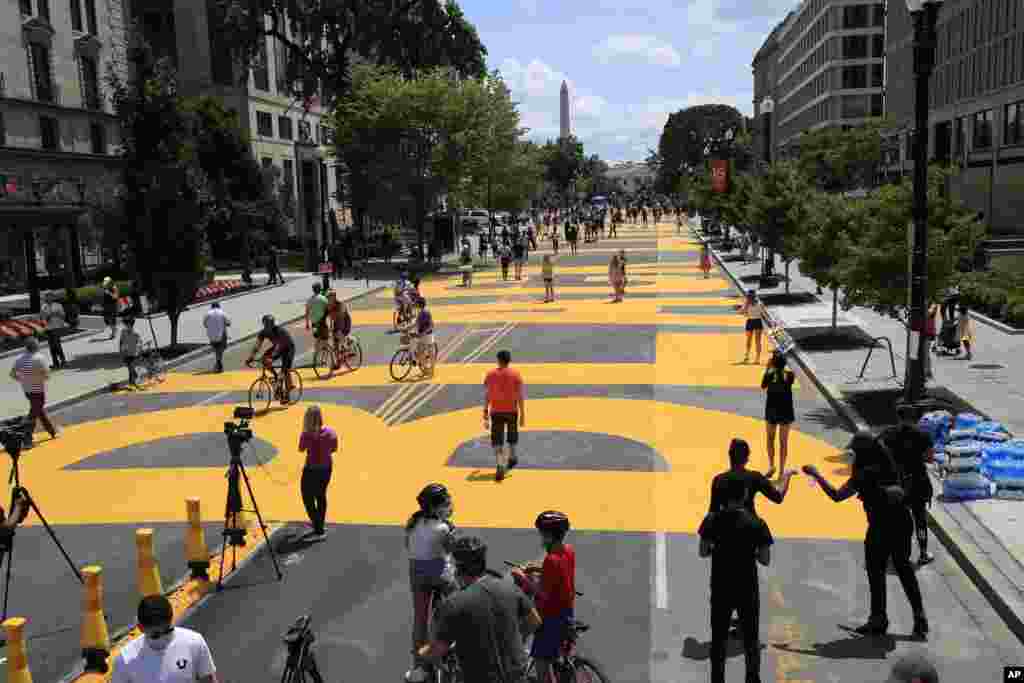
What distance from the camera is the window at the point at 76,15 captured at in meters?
49.3

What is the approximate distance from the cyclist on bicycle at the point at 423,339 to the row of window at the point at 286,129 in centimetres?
4662

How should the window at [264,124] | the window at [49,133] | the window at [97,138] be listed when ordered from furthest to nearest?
the window at [264,124] < the window at [97,138] < the window at [49,133]

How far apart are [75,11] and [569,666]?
5240 centimetres

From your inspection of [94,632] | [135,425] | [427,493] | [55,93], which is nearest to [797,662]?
[427,493]

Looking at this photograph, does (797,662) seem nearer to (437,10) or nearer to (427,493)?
(427,493)

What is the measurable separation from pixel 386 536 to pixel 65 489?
231 inches

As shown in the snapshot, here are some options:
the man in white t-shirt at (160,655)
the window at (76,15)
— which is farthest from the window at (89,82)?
the man in white t-shirt at (160,655)

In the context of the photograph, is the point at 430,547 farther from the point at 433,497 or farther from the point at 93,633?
the point at 93,633

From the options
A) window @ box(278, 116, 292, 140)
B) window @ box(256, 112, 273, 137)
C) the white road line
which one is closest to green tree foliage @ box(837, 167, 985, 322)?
the white road line

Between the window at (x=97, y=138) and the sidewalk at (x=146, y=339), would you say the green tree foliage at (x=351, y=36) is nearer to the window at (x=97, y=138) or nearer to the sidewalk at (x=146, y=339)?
the window at (x=97, y=138)

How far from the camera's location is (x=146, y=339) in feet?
97.2

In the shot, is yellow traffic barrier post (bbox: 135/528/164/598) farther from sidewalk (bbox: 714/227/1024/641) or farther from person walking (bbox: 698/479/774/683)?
sidewalk (bbox: 714/227/1024/641)

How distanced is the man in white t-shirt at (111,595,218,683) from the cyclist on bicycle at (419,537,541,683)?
4.64 feet

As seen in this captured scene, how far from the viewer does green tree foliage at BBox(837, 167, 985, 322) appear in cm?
1721
